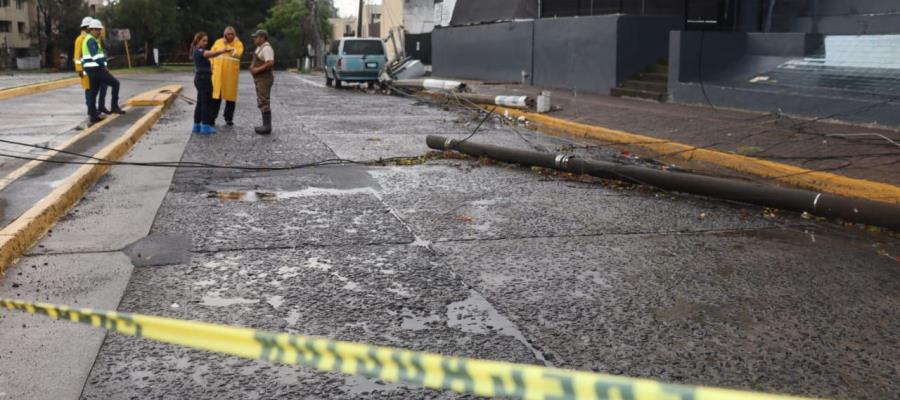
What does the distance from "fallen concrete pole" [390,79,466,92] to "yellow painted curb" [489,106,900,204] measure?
309 inches

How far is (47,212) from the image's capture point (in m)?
6.04

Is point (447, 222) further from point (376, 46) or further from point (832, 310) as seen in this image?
point (376, 46)

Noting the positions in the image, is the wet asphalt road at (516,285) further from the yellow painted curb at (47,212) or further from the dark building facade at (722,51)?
the dark building facade at (722,51)

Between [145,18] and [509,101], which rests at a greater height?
[145,18]

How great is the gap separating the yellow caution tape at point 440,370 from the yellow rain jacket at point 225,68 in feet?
35.7

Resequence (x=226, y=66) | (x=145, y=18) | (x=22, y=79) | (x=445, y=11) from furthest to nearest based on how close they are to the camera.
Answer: (x=145, y=18)
(x=445, y=11)
(x=22, y=79)
(x=226, y=66)

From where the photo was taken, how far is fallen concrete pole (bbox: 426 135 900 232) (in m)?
6.21

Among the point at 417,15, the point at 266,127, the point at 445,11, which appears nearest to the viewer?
the point at 266,127

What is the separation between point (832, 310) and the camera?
14.0 ft

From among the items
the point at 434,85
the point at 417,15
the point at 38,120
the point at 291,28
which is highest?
the point at 291,28

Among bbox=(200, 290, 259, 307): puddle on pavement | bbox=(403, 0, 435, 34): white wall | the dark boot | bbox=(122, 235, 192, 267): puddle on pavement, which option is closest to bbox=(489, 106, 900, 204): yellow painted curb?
the dark boot

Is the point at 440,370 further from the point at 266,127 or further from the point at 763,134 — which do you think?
the point at 266,127

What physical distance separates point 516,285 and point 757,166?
5379 millimetres

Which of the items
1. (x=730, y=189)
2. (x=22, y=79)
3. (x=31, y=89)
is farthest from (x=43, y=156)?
(x=22, y=79)
